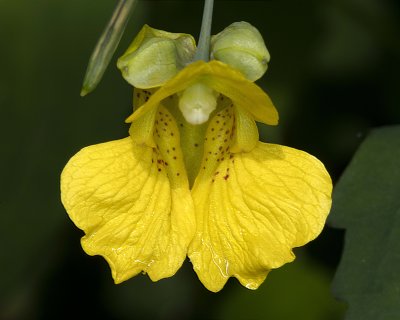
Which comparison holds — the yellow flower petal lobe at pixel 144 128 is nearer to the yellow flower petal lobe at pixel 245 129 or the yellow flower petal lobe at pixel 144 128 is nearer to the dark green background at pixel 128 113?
the yellow flower petal lobe at pixel 245 129

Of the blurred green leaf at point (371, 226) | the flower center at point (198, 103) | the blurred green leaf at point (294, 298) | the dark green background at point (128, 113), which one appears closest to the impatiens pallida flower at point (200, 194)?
the flower center at point (198, 103)

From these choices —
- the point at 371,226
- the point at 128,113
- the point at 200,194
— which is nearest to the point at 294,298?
the point at 371,226

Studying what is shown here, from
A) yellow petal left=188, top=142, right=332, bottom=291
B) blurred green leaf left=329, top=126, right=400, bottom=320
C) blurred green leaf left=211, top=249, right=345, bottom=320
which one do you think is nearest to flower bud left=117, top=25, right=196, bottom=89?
yellow petal left=188, top=142, right=332, bottom=291

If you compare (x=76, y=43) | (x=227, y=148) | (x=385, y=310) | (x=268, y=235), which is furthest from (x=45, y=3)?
(x=385, y=310)

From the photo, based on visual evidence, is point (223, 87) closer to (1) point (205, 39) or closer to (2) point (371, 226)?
(1) point (205, 39)

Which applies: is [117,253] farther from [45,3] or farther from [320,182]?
[45,3]

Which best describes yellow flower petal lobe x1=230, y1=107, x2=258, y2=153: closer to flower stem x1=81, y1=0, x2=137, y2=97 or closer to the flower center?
the flower center
